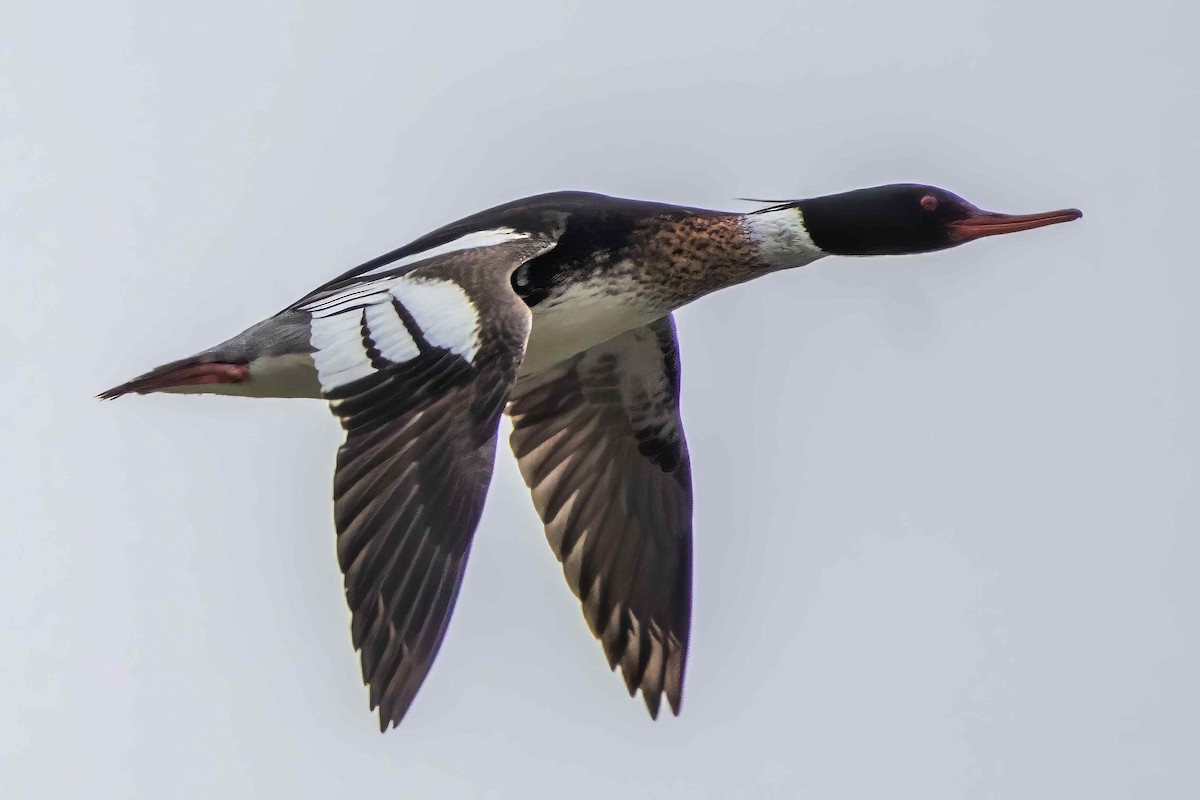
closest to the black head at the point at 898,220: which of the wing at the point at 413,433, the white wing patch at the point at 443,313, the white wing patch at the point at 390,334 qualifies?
the wing at the point at 413,433

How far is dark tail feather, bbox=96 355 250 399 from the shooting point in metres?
8.99

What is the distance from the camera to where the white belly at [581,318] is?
349 inches

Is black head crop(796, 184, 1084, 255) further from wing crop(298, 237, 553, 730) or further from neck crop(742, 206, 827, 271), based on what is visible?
wing crop(298, 237, 553, 730)

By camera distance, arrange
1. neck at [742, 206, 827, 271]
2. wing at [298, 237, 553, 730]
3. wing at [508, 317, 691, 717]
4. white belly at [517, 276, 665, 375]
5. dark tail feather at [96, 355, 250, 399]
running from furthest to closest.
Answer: wing at [508, 317, 691, 717] → neck at [742, 206, 827, 271] → dark tail feather at [96, 355, 250, 399] → white belly at [517, 276, 665, 375] → wing at [298, 237, 553, 730]

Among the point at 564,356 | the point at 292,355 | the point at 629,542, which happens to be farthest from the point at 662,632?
the point at 292,355

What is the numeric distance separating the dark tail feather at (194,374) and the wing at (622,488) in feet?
5.68

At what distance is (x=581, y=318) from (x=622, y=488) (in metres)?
1.56

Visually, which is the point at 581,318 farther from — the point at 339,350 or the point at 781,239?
the point at 339,350

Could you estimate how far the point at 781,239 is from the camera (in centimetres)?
931

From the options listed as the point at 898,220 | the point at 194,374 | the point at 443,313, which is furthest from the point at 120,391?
the point at 898,220

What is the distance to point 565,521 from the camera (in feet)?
33.3

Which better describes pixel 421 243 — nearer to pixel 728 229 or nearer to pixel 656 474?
pixel 728 229

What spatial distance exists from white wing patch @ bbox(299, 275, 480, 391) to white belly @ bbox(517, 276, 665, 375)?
2.39ft

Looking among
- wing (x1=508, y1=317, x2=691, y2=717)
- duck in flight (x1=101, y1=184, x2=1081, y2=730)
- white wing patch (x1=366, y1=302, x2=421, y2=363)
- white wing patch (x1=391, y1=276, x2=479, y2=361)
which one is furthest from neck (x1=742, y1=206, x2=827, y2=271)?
white wing patch (x1=366, y1=302, x2=421, y2=363)
